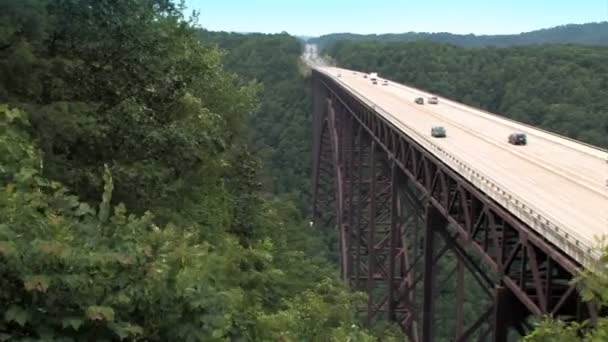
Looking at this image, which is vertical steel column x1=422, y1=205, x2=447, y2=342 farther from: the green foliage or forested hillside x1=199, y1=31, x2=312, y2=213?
forested hillside x1=199, y1=31, x2=312, y2=213

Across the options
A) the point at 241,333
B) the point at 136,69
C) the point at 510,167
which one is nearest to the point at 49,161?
the point at 136,69

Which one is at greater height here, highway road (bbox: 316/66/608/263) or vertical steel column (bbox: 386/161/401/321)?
highway road (bbox: 316/66/608/263)

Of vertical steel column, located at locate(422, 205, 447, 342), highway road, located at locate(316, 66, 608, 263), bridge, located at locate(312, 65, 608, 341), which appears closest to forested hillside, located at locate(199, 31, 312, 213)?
bridge, located at locate(312, 65, 608, 341)

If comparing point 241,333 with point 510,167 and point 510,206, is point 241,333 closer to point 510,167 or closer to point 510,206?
point 510,206

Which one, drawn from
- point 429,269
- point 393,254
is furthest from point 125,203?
point 393,254

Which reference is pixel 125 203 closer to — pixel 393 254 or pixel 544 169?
pixel 544 169
